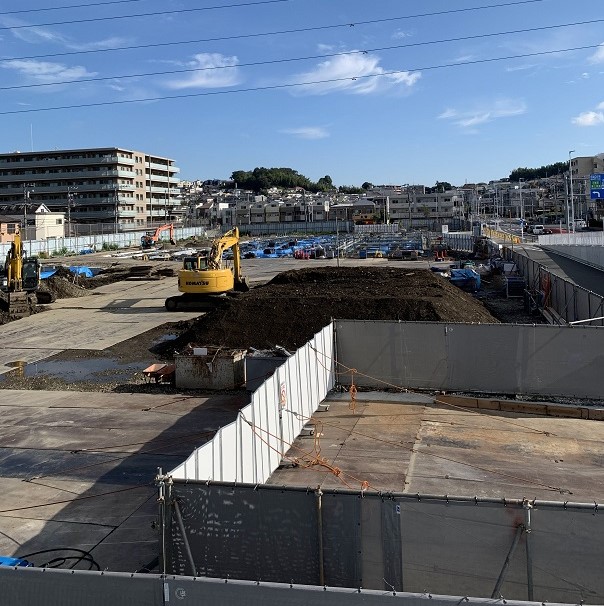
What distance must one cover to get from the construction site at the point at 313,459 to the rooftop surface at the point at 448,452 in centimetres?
6

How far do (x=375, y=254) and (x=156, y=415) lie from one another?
5981 centimetres

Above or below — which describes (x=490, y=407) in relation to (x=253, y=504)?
below

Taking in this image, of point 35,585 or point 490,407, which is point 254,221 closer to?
point 490,407

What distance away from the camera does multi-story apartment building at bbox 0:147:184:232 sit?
120062mm

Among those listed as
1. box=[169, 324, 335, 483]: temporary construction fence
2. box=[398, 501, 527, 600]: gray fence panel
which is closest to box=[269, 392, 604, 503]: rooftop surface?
box=[169, 324, 335, 483]: temporary construction fence

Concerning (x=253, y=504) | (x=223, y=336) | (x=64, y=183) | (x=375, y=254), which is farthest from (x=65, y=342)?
(x=64, y=183)

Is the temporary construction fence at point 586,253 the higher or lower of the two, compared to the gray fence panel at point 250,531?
higher

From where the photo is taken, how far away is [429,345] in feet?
59.1

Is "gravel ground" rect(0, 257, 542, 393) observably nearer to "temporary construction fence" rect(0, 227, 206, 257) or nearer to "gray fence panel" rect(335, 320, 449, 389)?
"gray fence panel" rect(335, 320, 449, 389)

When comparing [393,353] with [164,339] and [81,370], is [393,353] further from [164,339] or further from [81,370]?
[164,339]

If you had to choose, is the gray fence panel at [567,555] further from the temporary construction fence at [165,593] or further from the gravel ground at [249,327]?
the gravel ground at [249,327]

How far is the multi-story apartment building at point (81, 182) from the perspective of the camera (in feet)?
394

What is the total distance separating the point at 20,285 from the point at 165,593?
36.1m

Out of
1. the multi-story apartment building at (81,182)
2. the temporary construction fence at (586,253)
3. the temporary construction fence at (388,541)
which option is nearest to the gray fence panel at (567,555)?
the temporary construction fence at (388,541)
